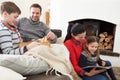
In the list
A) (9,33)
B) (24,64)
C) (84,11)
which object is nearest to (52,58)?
(24,64)

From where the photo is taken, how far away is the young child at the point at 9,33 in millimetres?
1496

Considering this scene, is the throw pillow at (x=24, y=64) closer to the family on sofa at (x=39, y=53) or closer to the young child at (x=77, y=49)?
the family on sofa at (x=39, y=53)

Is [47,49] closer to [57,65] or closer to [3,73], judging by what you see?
[57,65]

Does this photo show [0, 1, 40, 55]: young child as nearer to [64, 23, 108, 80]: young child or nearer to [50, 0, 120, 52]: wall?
[64, 23, 108, 80]: young child

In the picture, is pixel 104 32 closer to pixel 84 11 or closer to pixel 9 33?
pixel 84 11

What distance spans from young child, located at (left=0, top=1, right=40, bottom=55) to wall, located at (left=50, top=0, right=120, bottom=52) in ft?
6.80

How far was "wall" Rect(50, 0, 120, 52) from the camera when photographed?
3424 mm

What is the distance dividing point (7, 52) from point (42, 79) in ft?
1.17

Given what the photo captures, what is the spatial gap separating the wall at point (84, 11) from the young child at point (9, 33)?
6.80ft

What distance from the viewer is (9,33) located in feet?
4.99

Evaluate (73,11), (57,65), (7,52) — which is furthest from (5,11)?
(73,11)

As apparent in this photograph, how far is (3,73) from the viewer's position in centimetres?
116

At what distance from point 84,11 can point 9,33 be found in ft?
7.31

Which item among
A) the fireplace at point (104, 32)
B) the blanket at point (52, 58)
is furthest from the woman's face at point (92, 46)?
the fireplace at point (104, 32)
